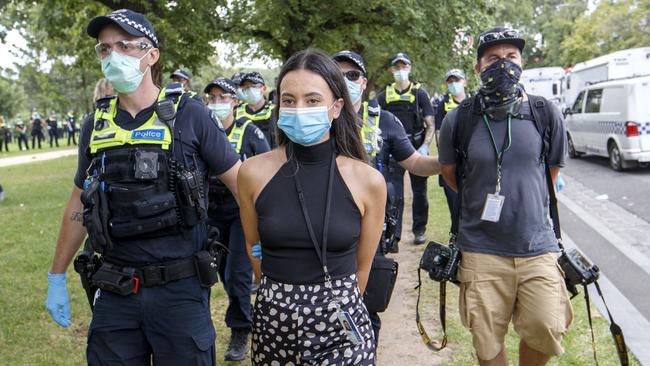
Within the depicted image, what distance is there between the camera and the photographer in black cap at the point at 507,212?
3.40 meters

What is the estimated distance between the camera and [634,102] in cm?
1406

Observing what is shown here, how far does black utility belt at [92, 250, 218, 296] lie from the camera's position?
2717 millimetres

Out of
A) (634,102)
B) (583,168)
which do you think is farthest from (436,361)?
(583,168)

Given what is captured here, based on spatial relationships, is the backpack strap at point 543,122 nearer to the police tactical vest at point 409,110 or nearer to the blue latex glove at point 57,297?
the blue latex glove at point 57,297

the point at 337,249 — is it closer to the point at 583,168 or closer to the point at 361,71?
the point at 361,71

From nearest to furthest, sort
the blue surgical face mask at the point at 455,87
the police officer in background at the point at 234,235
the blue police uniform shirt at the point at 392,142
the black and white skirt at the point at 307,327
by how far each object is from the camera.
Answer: the black and white skirt at the point at 307,327 → the blue police uniform shirt at the point at 392,142 → the police officer in background at the point at 234,235 → the blue surgical face mask at the point at 455,87

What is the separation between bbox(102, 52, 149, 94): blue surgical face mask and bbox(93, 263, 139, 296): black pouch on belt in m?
0.82

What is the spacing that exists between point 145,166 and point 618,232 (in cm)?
789

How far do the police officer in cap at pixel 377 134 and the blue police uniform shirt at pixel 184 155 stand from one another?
124 centimetres

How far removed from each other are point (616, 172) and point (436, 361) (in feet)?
39.2

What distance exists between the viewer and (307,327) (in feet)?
7.93

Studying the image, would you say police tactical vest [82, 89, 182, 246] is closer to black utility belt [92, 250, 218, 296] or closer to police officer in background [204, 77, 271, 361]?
black utility belt [92, 250, 218, 296]

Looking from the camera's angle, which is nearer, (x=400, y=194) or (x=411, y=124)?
(x=400, y=194)

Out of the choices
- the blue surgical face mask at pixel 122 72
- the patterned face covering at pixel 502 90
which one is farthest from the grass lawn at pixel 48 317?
the blue surgical face mask at pixel 122 72
